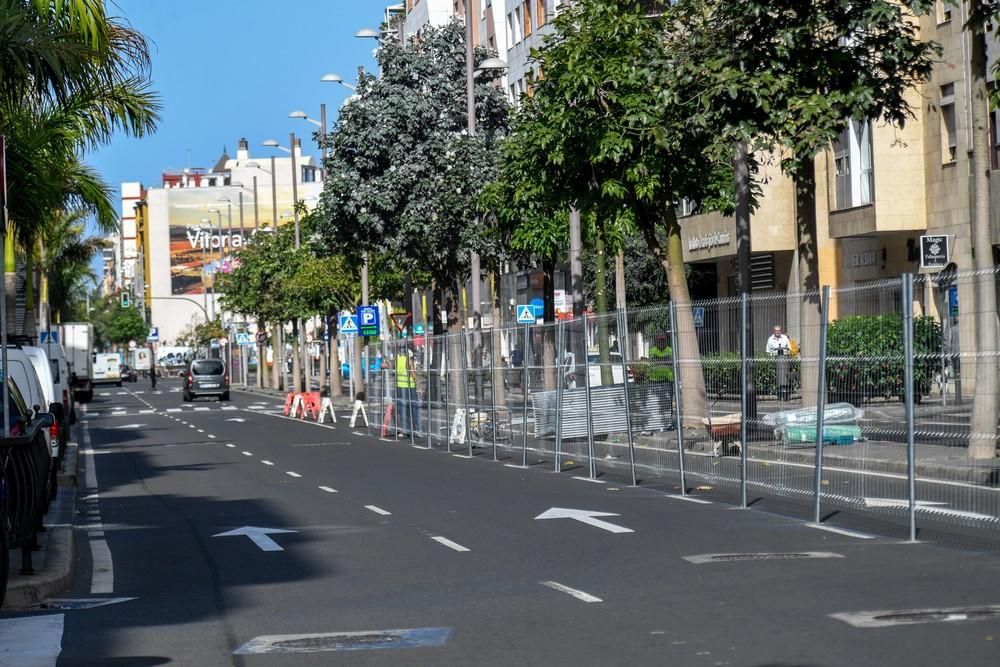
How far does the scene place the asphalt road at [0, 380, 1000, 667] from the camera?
29.2 feet

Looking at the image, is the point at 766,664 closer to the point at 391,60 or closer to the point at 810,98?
the point at 810,98

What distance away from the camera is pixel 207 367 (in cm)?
7225

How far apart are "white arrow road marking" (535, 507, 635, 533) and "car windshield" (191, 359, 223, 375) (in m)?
55.6

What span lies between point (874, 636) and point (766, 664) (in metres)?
0.90

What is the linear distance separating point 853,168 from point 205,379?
37825 millimetres

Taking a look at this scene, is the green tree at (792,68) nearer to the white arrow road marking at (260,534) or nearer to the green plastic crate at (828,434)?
the green plastic crate at (828,434)

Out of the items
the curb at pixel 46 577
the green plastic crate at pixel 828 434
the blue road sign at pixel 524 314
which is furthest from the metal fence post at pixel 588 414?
the blue road sign at pixel 524 314

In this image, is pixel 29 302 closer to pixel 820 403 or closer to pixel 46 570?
pixel 820 403

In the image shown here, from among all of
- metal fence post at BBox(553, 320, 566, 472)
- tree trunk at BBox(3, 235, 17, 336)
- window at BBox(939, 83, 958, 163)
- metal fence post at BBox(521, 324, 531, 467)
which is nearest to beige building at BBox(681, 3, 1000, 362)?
window at BBox(939, 83, 958, 163)

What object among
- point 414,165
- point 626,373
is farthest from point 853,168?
point 626,373

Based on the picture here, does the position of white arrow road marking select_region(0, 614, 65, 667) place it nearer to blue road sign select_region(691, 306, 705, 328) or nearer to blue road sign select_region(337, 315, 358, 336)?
blue road sign select_region(691, 306, 705, 328)

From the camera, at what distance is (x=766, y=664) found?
816cm

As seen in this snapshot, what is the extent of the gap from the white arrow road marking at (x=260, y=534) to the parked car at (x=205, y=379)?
55616mm

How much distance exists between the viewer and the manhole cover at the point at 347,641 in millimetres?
9250
